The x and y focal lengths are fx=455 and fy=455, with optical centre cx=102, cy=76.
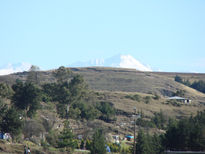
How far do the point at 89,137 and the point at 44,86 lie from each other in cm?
2081

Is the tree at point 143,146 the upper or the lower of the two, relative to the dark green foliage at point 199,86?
lower

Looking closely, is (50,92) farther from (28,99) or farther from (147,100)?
(147,100)

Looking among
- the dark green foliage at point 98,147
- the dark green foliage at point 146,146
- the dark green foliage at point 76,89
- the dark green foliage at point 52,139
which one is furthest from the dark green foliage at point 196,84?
the dark green foliage at point 98,147

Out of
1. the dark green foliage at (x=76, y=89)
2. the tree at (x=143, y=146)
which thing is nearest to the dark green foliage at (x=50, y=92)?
the dark green foliage at (x=76, y=89)

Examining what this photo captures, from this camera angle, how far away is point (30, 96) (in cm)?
7956

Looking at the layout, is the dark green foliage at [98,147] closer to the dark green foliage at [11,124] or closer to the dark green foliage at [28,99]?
the dark green foliage at [11,124]

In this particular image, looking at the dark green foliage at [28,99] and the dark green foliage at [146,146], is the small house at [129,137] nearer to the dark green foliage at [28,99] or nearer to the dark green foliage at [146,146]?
the dark green foliage at [28,99]

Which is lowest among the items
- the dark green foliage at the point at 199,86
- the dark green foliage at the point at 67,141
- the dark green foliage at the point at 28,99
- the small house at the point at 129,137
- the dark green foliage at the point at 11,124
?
the small house at the point at 129,137

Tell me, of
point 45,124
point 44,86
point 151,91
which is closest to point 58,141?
point 45,124

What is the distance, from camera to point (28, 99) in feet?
260

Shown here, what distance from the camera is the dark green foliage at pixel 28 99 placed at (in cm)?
7925

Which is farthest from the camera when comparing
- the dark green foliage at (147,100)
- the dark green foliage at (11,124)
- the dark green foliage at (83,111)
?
the dark green foliage at (147,100)

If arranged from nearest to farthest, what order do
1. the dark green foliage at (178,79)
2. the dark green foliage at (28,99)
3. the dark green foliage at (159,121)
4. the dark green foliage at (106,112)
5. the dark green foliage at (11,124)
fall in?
the dark green foliage at (11,124) < the dark green foliage at (28,99) < the dark green foliage at (159,121) < the dark green foliage at (106,112) < the dark green foliage at (178,79)

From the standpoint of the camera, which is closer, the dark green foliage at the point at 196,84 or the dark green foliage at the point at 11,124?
the dark green foliage at the point at 11,124
